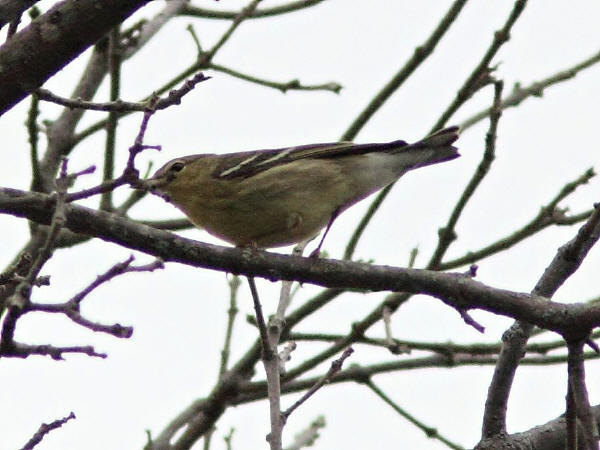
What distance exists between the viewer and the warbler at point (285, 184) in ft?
21.0

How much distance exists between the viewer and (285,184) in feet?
21.6

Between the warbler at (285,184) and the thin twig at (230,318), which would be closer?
the warbler at (285,184)

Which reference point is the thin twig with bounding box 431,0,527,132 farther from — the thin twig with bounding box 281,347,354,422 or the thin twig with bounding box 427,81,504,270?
the thin twig with bounding box 281,347,354,422

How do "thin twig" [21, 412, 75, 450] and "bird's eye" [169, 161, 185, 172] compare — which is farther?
"bird's eye" [169, 161, 185, 172]

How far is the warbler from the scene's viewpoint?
640cm

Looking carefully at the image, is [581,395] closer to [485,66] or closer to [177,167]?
[485,66]

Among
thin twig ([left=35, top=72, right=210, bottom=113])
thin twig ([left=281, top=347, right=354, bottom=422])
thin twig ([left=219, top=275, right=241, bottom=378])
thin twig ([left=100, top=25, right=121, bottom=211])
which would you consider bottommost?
thin twig ([left=281, top=347, right=354, bottom=422])

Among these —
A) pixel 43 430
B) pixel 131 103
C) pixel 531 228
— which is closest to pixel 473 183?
pixel 531 228

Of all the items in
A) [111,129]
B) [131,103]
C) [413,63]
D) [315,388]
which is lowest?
[315,388]

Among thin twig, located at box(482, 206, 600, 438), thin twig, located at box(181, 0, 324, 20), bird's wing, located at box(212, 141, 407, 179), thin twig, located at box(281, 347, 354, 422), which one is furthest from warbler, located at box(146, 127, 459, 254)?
thin twig, located at box(482, 206, 600, 438)

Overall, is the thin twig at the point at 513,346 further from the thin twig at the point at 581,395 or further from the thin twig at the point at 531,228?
the thin twig at the point at 531,228

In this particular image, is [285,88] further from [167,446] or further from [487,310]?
[487,310]

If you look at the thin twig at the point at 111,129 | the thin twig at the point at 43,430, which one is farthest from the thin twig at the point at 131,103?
the thin twig at the point at 111,129

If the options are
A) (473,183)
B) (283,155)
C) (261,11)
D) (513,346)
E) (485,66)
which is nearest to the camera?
(513,346)
